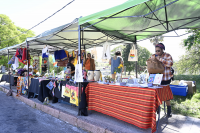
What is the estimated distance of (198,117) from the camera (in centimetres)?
334

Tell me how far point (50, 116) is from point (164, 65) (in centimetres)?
346

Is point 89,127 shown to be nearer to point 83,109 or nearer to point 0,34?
point 83,109

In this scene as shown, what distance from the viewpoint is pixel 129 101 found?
268cm

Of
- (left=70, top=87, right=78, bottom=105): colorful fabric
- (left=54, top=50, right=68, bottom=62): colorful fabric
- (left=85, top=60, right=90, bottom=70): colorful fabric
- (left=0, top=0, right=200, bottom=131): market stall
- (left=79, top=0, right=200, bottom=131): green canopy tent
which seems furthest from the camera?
(left=54, top=50, right=68, bottom=62): colorful fabric

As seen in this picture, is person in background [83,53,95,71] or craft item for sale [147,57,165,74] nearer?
craft item for sale [147,57,165,74]

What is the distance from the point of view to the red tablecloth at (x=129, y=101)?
2385mm

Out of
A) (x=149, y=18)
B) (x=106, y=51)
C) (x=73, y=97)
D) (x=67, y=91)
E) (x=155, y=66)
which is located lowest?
(x=73, y=97)

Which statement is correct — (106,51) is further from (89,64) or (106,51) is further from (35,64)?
(35,64)

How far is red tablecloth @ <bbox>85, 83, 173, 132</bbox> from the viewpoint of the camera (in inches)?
93.9

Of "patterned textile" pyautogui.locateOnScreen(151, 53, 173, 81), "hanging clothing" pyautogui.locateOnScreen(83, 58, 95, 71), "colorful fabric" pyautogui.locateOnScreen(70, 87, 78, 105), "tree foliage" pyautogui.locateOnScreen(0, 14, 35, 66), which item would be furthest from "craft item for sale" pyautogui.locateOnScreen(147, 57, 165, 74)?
"tree foliage" pyautogui.locateOnScreen(0, 14, 35, 66)

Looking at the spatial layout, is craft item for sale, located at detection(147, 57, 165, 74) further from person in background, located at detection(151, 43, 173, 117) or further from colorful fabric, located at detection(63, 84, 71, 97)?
colorful fabric, located at detection(63, 84, 71, 97)

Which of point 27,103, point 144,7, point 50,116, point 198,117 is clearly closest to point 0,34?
point 27,103

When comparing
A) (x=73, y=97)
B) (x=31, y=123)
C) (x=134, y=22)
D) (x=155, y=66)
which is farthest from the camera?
(x=134, y=22)

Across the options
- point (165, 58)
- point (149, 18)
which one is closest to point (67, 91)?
point (165, 58)
